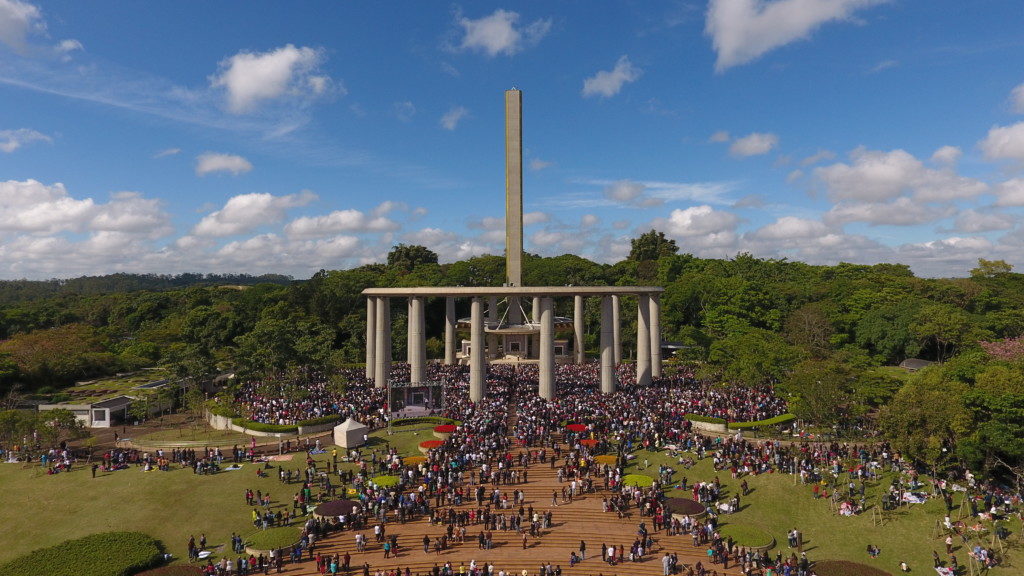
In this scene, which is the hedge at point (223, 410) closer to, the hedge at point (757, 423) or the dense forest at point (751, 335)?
the dense forest at point (751, 335)

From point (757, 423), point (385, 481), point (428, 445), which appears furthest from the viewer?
point (757, 423)

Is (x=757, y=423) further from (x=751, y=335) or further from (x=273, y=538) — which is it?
(x=273, y=538)

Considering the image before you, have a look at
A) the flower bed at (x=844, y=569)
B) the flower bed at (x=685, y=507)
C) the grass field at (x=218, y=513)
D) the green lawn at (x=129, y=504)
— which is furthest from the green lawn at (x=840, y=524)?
Answer: the green lawn at (x=129, y=504)

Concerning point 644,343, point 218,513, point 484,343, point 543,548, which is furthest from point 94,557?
point 644,343

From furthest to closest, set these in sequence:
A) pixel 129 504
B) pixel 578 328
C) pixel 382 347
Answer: pixel 578 328, pixel 382 347, pixel 129 504

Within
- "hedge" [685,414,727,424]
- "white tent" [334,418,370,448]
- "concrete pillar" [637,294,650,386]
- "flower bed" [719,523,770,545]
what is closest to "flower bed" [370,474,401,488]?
"white tent" [334,418,370,448]

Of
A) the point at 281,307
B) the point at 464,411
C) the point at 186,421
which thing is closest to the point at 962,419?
the point at 464,411
